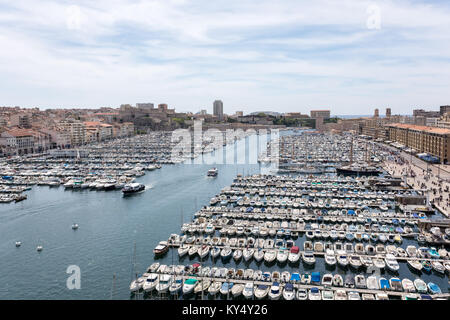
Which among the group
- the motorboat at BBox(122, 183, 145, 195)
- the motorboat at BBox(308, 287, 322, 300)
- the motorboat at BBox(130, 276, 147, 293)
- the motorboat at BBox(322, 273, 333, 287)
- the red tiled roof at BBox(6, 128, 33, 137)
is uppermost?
the red tiled roof at BBox(6, 128, 33, 137)

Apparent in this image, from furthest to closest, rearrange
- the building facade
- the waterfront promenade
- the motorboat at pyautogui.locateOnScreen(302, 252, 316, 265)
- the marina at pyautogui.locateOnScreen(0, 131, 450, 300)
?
1. the building facade
2. the waterfront promenade
3. the motorboat at pyautogui.locateOnScreen(302, 252, 316, 265)
4. the marina at pyautogui.locateOnScreen(0, 131, 450, 300)

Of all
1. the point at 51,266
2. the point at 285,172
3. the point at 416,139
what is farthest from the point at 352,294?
the point at 416,139

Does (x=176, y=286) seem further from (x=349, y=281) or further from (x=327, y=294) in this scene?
(x=349, y=281)

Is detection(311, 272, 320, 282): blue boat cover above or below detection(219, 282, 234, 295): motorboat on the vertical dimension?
above

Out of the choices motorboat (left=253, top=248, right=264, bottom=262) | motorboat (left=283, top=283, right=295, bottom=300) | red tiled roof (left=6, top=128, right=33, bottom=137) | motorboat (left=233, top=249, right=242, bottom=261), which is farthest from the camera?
red tiled roof (left=6, top=128, right=33, bottom=137)

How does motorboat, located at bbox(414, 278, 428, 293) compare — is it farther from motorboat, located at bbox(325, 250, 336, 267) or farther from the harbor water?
the harbor water

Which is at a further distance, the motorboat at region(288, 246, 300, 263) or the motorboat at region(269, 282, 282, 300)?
the motorboat at region(288, 246, 300, 263)

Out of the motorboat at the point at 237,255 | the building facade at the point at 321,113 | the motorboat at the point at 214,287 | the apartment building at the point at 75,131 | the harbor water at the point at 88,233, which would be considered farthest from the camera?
the building facade at the point at 321,113

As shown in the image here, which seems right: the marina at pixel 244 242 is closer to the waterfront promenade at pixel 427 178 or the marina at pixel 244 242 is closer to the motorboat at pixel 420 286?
the motorboat at pixel 420 286

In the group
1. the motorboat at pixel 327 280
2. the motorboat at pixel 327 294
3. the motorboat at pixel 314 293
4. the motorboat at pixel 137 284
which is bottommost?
the motorboat at pixel 137 284

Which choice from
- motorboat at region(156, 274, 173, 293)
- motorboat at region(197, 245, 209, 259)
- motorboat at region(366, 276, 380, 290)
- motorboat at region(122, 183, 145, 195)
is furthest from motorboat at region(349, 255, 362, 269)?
motorboat at region(122, 183, 145, 195)

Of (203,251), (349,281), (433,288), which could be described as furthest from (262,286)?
(433,288)

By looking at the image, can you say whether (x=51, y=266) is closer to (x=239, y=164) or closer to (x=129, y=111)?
(x=239, y=164)

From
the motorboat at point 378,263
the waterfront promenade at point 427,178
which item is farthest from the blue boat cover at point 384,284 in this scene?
the waterfront promenade at point 427,178
